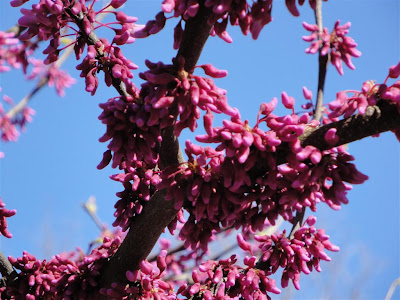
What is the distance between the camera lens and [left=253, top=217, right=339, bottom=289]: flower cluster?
2.53 metres

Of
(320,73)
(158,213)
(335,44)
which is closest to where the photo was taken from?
(158,213)

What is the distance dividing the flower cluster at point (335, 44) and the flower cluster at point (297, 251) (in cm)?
106

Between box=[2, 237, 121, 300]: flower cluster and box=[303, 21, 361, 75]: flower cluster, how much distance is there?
70.0 inches

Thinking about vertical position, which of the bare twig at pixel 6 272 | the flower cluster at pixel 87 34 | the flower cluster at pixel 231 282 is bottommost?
the bare twig at pixel 6 272

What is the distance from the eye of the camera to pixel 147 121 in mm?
2082

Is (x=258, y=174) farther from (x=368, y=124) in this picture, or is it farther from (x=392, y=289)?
(x=392, y=289)

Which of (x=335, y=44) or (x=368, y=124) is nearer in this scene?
(x=368, y=124)

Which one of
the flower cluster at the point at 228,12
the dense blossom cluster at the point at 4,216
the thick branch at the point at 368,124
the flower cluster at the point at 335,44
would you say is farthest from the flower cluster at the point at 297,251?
the dense blossom cluster at the point at 4,216

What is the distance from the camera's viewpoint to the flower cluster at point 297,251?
2.53 meters

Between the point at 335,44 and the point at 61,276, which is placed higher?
the point at 335,44

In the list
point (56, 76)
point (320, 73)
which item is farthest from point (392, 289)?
point (56, 76)

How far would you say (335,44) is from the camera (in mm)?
3111

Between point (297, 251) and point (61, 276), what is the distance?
1363 millimetres

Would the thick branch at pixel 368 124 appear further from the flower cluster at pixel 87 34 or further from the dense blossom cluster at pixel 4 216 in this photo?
the dense blossom cluster at pixel 4 216
